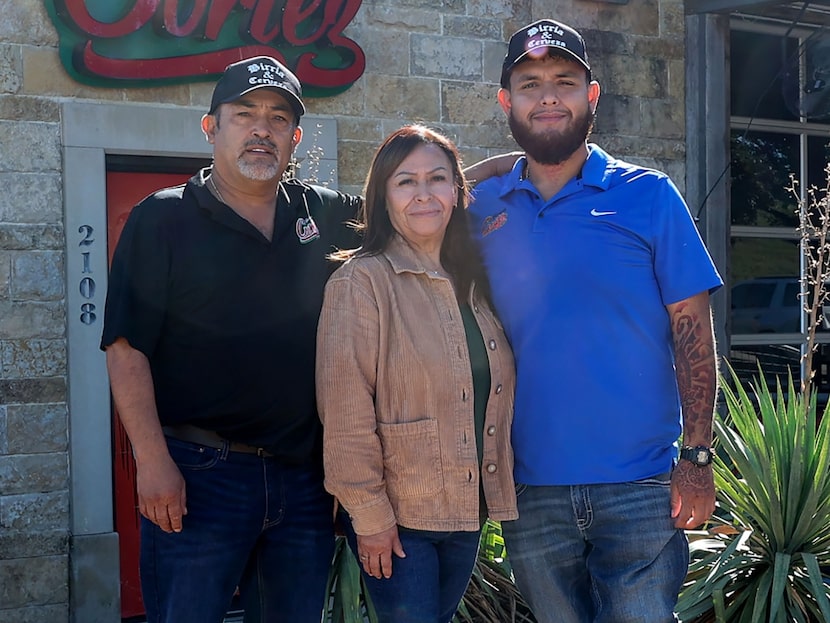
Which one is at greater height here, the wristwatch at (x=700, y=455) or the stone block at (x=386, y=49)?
the stone block at (x=386, y=49)

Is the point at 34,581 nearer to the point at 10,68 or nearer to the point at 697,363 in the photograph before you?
the point at 10,68

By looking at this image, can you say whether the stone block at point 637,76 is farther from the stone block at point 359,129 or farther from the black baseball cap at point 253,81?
the black baseball cap at point 253,81

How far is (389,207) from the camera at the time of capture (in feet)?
9.96

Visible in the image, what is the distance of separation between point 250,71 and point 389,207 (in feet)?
2.20

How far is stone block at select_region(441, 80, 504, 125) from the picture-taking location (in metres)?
6.38

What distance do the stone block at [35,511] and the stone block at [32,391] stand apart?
110mm

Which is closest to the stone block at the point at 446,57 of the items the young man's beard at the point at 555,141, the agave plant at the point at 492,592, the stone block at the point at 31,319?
the stone block at the point at 31,319

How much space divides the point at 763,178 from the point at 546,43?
5403mm

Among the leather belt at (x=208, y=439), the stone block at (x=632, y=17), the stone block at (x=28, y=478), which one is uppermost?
the stone block at (x=632, y=17)

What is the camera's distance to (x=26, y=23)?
5.32 metres

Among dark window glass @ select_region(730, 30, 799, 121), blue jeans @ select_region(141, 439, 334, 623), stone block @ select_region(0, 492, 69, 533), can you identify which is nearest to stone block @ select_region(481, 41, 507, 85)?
dark window glass @ select_region(730, 30, 799, 121)

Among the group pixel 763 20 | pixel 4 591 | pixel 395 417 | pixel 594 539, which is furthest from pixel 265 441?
pixel 763 20

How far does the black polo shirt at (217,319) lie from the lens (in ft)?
10.0

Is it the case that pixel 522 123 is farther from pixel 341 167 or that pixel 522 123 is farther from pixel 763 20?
pixel 763 20
